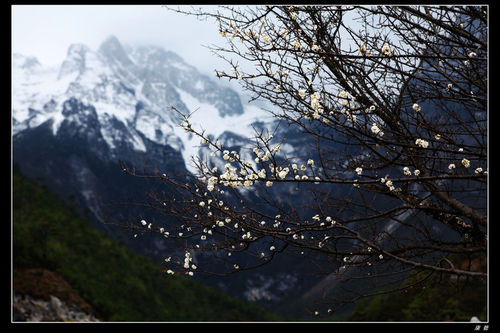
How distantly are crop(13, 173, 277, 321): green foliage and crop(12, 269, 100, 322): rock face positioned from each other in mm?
851

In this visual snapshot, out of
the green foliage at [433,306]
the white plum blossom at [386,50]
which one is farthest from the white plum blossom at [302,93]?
the green foliage at [433,306]

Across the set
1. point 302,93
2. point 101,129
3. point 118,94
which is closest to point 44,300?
point 302,93

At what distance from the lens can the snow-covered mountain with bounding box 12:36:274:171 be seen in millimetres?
64812

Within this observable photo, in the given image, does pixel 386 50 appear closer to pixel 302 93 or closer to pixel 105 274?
pixel 302 93

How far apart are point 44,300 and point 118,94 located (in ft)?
313

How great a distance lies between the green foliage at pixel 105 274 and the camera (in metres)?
14.5

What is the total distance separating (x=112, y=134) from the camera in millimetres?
71875

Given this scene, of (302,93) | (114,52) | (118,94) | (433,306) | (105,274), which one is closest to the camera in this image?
(302,93)

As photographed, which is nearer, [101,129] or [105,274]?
[105,274]

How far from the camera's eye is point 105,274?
19656 millimetres

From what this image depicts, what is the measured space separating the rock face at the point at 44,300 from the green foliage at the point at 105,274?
85 cm

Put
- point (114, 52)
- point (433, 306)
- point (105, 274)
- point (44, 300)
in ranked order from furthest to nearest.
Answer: point (114, 52) → point (105, 274) → point (433, 306) → point (44, 300)
